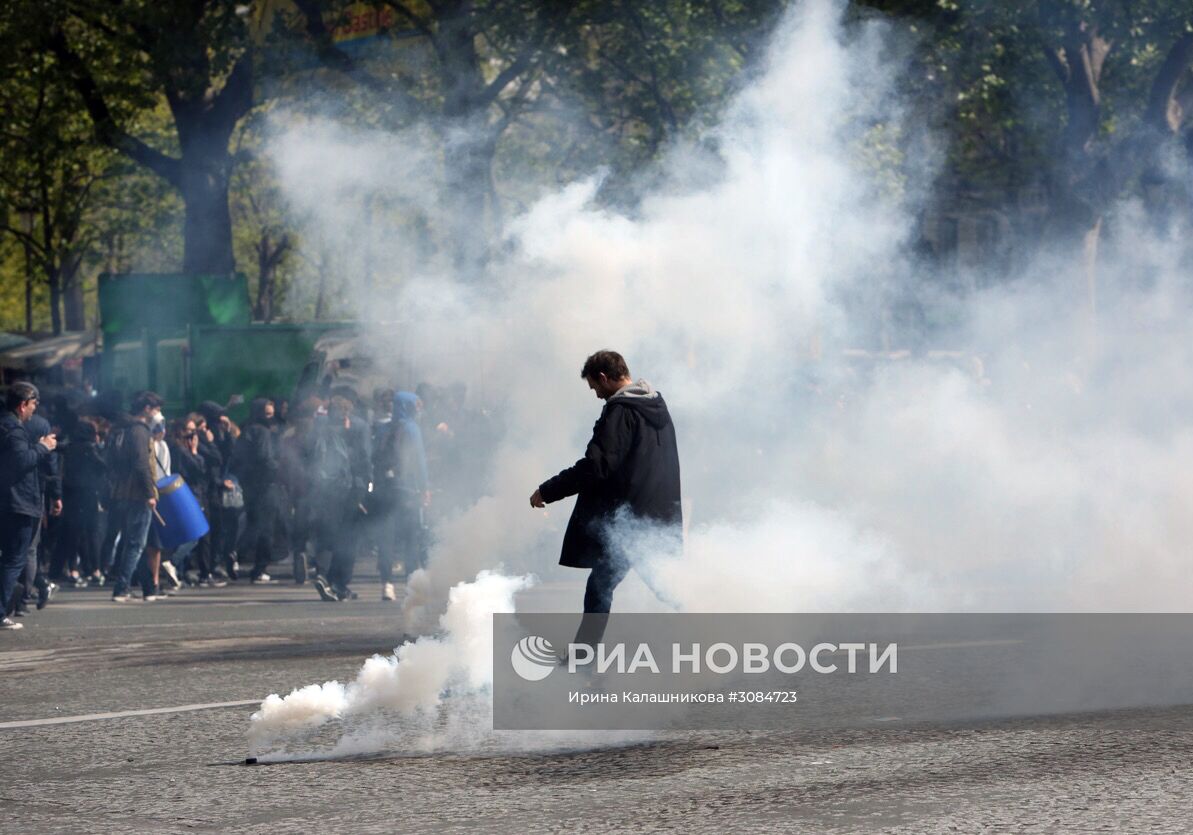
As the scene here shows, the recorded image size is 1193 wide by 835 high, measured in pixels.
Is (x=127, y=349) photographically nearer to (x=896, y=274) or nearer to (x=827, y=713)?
(x=896, y=274)

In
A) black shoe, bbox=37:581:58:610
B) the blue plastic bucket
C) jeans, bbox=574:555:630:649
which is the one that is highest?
the blue plastic bucket

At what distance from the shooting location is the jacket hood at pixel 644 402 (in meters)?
7.87

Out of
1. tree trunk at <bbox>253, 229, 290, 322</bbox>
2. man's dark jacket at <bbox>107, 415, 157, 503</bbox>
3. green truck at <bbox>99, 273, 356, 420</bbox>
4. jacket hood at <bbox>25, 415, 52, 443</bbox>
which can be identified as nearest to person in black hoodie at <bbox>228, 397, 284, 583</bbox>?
man's dark jacket at <bbox>107, 415, 157, 503</bbox>

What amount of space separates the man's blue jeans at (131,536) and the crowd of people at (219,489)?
12mm

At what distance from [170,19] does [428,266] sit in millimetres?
8883

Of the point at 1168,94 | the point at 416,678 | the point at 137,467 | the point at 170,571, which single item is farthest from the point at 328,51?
the point at 416,678

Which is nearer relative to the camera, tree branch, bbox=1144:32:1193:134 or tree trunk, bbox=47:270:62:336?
tree branch, bbox=1144:32:1193:134

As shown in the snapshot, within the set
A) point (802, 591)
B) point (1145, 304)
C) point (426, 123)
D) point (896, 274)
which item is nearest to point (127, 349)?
point (426, 123)

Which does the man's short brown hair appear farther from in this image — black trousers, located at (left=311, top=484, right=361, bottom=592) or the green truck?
the green truck

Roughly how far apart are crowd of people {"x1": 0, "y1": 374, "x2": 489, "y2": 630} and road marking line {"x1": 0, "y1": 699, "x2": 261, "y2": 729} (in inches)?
176

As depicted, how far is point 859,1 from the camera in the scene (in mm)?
20656

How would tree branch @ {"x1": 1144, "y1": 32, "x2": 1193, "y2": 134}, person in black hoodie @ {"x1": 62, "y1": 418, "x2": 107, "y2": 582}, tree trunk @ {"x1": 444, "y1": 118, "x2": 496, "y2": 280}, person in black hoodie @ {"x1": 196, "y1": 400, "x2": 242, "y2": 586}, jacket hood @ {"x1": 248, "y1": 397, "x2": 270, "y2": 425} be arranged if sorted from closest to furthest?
1. tree trunk @ {"x1": 444, "y1": 118, "x2": 496, "y2": 280}
2. person in black hoodie @ {"x1": 62, "y1": 418, "x2": 107, "y2": 582}
3. person in black hoodie @ {"x1": 196, "y1": 400, "x2": 242, "y2": 586}
4. jacket hood @ {"x1": 248, "y1": 397, "x2": 270, "y2": 425}
5. tree branch @ {"x1": 1144, "y1": 32, "x2": 1193, "y2": 134}

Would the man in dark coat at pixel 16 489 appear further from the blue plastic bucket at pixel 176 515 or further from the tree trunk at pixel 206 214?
the tree trunk at pixel 206 214

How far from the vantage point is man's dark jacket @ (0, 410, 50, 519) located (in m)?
12.3
